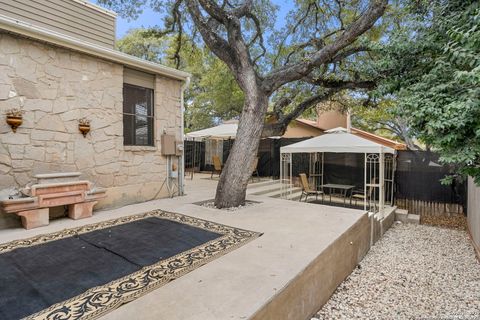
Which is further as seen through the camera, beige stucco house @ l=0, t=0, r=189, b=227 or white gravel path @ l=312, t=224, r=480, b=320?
beige stucco house @ l=0, t=0, r=189, b=227

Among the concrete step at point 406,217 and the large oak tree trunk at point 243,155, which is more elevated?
the large oak tree trunk at point 243,155

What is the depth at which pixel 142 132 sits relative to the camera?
5.93 meters

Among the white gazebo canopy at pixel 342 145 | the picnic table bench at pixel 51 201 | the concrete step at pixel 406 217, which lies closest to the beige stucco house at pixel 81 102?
the picnic table bench at pixel 51 201

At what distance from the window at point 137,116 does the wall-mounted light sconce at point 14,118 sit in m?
1.83

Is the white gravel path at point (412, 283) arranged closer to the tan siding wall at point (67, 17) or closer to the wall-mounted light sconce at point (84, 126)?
the wall-mounted light sconce at point (84, 126)

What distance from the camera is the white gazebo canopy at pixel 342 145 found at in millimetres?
6306

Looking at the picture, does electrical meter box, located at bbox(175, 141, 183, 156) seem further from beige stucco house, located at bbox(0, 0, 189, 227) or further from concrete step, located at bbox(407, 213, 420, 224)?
concrete step, located at bbox(407, 213, 420, 224)

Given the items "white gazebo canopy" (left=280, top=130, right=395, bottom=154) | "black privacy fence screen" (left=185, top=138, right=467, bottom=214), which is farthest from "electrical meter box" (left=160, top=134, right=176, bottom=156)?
"black privacy fence screen" (left=185, top=138, right=467, bottom=214)

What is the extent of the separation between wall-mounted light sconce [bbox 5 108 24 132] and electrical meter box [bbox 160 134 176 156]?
2.65 meters

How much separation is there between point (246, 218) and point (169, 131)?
10.0 ft

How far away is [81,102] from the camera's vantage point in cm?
481

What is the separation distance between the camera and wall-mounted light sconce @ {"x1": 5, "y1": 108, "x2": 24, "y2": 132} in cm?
391

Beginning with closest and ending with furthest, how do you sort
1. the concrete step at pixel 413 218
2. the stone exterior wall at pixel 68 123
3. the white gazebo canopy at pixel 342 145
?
the stone exterior wall at pixel 68 123 → the white gazebo canopy at pixel 342 145 → the concrete step at pixel 413 218

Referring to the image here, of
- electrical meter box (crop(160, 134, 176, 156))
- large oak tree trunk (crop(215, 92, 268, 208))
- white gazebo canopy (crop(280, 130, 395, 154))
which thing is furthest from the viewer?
white gazebo canopy (crop(280, 130, 395, 154))
